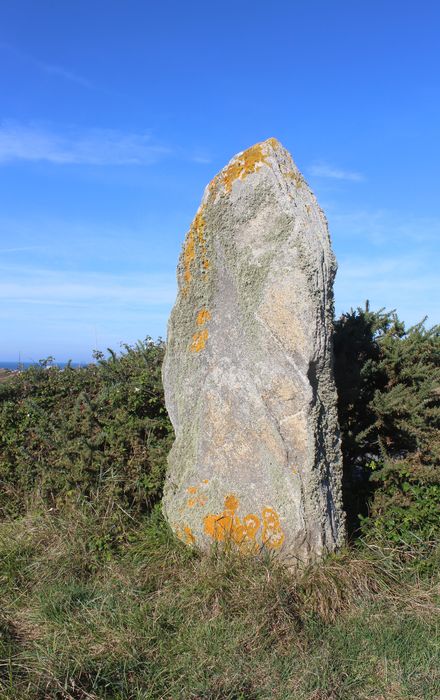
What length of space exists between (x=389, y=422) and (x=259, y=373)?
1655 millimetres

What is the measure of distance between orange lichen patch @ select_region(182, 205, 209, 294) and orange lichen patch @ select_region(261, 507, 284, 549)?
1.88m

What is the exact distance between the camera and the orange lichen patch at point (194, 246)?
5.27 metres

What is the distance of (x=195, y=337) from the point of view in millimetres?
5234

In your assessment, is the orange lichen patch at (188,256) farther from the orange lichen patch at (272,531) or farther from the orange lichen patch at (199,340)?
the orange lichen patch at (272,531)

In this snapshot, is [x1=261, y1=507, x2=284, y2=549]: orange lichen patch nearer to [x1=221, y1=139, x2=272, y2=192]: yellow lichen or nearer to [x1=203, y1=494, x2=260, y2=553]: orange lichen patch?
[x1=203, y1=494, x2=260, y2=553]: orange lichen patch

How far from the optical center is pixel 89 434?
6.16 m

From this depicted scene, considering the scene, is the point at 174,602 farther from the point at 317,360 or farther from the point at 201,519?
the point at 317,360

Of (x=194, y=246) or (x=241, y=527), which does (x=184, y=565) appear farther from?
(x=194, y=246)

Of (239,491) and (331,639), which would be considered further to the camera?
(239,491)

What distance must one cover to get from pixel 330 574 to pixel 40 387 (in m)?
3.92

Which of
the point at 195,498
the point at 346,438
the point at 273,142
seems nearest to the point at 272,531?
the point at 195,498

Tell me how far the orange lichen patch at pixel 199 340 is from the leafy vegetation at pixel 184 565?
3.77 feet

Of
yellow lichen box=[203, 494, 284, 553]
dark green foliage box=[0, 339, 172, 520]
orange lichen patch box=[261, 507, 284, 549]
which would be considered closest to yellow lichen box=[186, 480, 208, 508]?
yellow lichen box=[203, 494, 284, 553]

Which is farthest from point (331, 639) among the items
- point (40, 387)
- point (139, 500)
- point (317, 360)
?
point (40, 387)
